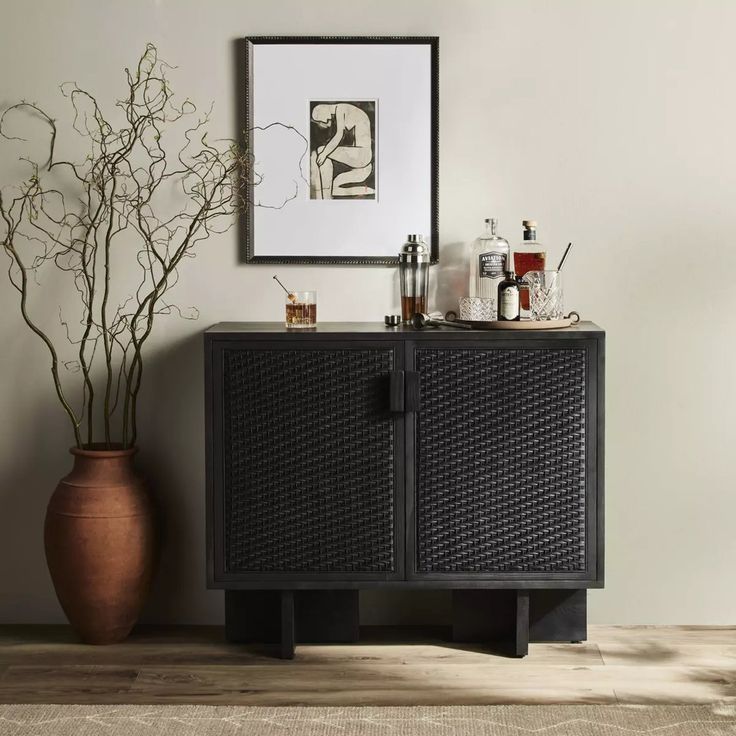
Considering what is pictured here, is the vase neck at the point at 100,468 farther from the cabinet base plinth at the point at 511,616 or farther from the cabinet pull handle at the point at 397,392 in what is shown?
the cabinet base plinth at the point at 511,616

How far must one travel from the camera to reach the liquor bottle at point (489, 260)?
3.05 meters

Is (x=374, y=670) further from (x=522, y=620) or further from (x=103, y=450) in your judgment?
(x=103, y=450)

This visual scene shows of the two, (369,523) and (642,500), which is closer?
(369,523)

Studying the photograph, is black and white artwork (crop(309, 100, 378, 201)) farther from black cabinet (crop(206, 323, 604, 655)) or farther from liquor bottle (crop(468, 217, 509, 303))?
black cabinet (crop(206, 323, 604, 655))

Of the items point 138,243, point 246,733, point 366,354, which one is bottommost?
point 246,733

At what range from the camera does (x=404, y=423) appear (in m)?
2.84

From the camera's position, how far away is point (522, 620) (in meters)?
2.96

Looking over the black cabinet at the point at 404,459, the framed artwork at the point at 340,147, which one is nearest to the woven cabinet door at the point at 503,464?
the black cabinet at the point at 404,459

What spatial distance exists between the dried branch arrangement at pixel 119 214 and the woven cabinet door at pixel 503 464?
0.86 m

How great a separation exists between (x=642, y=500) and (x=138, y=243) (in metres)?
1.73

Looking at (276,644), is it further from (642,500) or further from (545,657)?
(642,500)

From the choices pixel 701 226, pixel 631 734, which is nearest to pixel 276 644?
pixel 631 734

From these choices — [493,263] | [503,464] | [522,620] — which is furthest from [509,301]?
[522,620]

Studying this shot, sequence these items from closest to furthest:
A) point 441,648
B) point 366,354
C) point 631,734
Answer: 1. point 631,734
2. point 366,354
3. point 441,648
